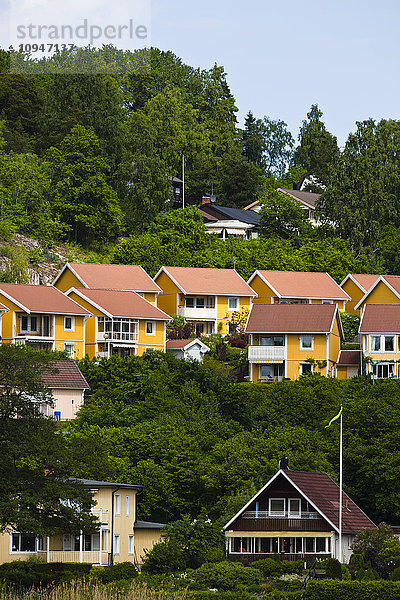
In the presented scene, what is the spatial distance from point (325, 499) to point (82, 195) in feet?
165

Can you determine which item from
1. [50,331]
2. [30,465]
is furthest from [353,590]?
[50,331]

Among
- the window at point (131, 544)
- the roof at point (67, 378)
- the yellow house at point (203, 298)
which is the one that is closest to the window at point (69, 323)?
the roof at point (67, 378)

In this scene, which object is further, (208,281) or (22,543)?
(208,281)

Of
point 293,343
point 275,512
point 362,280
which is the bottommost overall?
point 275,512

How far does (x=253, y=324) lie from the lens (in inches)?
3036

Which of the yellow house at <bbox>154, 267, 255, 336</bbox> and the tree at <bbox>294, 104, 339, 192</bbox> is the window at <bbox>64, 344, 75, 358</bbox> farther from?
the tree at <bbox>294, 104, 339, 192</bbox>

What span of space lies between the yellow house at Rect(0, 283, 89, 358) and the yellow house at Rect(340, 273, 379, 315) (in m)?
23.3

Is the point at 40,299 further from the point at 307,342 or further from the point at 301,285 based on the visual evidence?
the point at 301,285

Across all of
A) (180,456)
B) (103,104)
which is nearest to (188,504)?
(180,456)

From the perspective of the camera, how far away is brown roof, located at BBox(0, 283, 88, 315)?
241 feet

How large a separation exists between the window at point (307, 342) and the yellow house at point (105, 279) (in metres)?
12.2

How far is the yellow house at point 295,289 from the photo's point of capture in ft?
284

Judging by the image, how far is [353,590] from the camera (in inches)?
1538

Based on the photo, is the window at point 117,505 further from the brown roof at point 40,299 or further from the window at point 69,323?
the window at point 69,323
